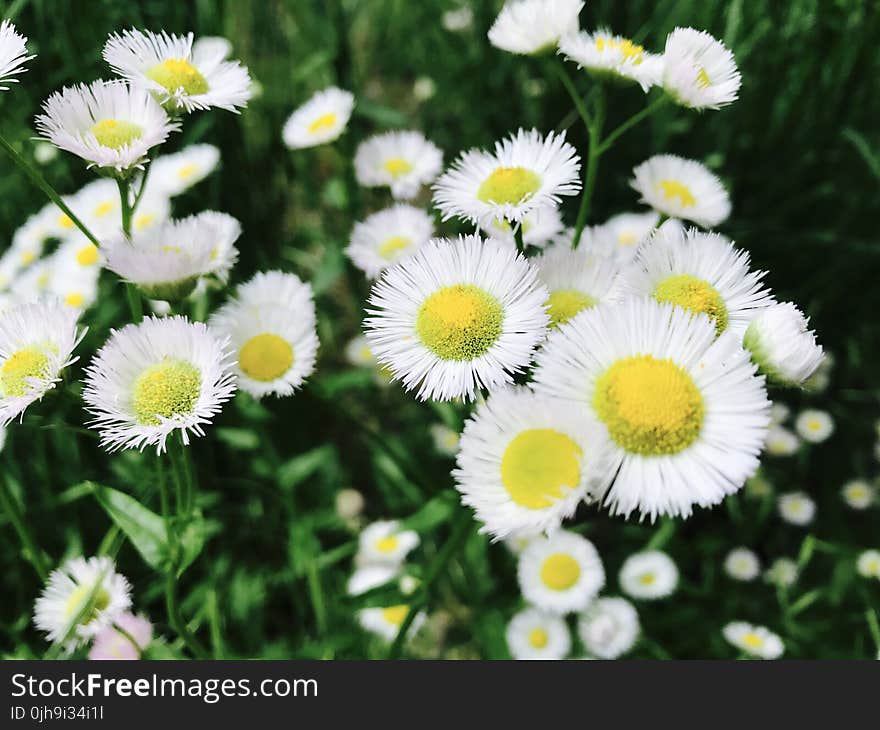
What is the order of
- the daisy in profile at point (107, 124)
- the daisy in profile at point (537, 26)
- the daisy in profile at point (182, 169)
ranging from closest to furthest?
the daisy in profile at point (107, 124), the daisy in profile at point (537, 26), the daisy in profile at point (182, 169)

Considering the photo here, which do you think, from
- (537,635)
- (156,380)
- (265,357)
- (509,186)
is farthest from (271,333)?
(537,635)

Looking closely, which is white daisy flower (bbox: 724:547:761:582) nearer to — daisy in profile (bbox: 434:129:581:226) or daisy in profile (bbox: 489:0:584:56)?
daisy in profile (bbox: 434:129:581:226)

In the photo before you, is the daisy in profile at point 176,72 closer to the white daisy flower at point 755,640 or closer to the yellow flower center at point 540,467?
the yellow flower center at point 540,467

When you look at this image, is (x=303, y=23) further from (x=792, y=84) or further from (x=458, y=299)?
(x=458, y=299)

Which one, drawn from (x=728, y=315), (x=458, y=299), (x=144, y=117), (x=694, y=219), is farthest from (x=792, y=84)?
(x=144, y=117)

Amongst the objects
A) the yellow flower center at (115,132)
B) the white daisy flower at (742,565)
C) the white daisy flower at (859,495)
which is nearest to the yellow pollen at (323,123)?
the yellow flower center at (115,132)

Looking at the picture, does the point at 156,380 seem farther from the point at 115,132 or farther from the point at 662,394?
the point at 662,394
